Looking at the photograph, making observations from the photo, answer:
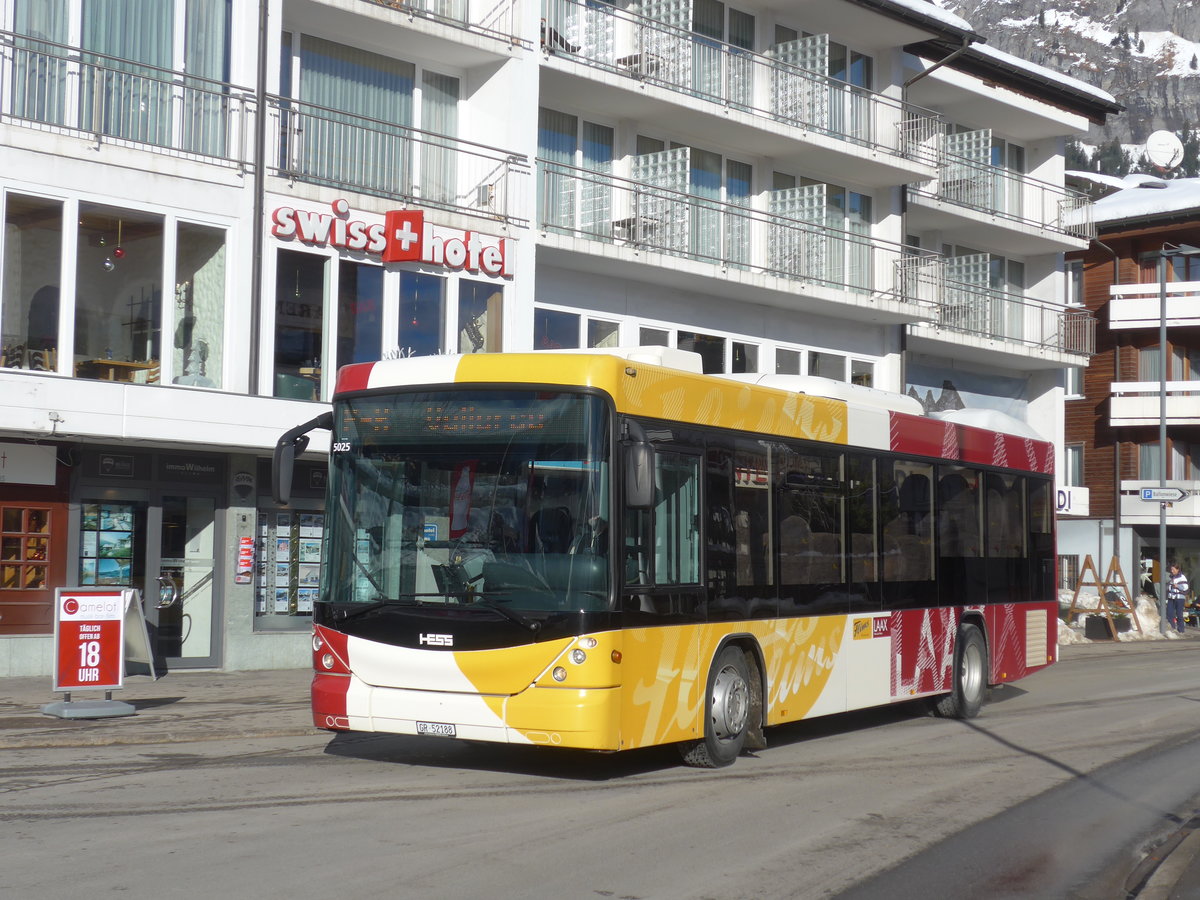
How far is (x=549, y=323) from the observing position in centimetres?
2427

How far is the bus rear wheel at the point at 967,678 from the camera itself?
16.2 metres

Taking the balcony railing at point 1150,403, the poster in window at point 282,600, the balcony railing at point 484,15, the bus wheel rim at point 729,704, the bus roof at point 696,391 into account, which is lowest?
the bus wheel rim at point 729,704

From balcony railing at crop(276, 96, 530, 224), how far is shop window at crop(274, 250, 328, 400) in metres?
1.21

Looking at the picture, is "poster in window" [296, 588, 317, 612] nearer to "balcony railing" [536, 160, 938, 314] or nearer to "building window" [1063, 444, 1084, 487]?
"balcony railing" [536, 160, 938, 314]

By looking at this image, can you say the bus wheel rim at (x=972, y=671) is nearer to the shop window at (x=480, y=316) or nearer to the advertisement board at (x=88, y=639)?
the shop window at (x=480, y=316)

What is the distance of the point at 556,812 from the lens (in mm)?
9445

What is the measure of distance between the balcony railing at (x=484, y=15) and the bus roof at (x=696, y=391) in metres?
10.3

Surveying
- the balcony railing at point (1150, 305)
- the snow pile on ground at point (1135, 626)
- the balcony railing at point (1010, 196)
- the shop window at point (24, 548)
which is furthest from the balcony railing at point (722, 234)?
the balcony railing at point (1150, 305)

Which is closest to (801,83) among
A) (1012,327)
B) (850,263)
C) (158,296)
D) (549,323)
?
(850,263)

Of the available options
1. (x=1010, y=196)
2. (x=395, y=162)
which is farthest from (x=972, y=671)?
(x=1010, y=196)

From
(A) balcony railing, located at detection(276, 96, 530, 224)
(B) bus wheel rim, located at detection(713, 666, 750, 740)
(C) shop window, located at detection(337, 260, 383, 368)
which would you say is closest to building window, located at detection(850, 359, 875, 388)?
(A) balcony railing, located at detection(276, 96, 530, 224)

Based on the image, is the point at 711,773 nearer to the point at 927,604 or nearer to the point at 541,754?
the point at 541,754

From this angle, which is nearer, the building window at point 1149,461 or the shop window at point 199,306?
the shop window at point 199,306

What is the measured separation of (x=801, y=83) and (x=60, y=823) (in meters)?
22.9
